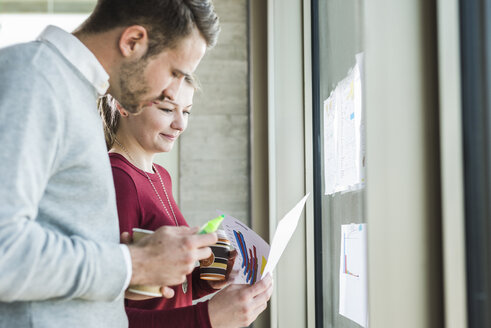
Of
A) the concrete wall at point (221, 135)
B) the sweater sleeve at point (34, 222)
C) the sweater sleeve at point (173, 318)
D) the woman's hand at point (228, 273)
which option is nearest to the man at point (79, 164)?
the sweater sleeve at point (34, 222)

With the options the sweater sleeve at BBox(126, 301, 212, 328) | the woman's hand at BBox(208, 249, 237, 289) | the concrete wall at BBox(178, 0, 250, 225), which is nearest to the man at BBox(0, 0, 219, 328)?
the sweater sleeve at BBox(126, 301, 212, 328)

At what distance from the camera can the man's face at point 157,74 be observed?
0.95 m

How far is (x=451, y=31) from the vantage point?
81 cm

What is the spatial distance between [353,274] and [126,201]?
61 cm

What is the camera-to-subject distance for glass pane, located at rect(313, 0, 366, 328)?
129 centimetres

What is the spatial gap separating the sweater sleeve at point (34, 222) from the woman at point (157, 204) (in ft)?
1.29

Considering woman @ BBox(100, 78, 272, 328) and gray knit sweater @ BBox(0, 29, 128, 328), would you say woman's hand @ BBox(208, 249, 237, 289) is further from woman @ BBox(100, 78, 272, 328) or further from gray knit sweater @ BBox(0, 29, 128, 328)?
gray knit sweater @ BBox(0, 29, 128, 328)

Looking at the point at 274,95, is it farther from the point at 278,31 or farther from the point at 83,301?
the point at 83,301

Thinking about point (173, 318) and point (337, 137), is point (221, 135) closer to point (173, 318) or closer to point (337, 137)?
point (337, 137)

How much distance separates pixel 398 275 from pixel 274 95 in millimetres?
1615

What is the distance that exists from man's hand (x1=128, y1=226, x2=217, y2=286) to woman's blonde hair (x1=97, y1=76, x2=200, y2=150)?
634mm

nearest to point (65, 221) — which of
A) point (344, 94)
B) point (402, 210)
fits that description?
point (402, 210)

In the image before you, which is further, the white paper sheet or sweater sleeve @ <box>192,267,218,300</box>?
sweater sleeve @ <box>192,267,218,300</box>


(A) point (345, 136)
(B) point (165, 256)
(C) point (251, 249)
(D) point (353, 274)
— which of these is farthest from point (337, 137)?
(B) point (165, 256)
